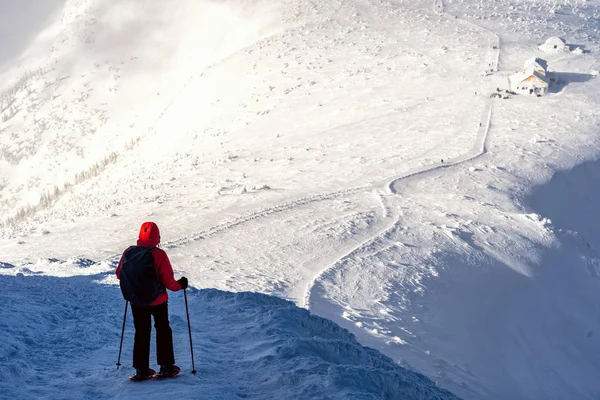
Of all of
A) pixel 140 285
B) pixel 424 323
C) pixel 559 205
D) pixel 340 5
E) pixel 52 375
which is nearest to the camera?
pixel 140 285

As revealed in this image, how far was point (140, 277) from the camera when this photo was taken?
771 cm

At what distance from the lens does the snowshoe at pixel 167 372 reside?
26.2 feet

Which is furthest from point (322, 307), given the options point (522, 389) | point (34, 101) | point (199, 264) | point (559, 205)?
point (34, 101)

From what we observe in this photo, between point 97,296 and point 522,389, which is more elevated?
point 97,296

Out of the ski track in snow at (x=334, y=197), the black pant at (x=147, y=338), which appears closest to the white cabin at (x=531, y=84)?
the ski track in snow at (x=334, y=197)

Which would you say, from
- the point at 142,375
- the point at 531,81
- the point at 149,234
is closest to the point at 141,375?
the point at 142,375

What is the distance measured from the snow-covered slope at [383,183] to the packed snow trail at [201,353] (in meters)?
4.80

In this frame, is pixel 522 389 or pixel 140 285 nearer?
pixel 140 285

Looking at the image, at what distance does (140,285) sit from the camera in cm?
775

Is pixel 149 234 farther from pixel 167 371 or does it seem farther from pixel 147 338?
pixel 167 371

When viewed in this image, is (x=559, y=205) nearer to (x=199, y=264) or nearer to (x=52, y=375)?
(x=199, y=264)

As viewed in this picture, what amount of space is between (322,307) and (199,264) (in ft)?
14.0

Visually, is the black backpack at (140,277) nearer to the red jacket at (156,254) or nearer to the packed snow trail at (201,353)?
the red jacket at (156,254)

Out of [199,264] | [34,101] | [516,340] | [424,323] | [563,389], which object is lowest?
[563,389]
